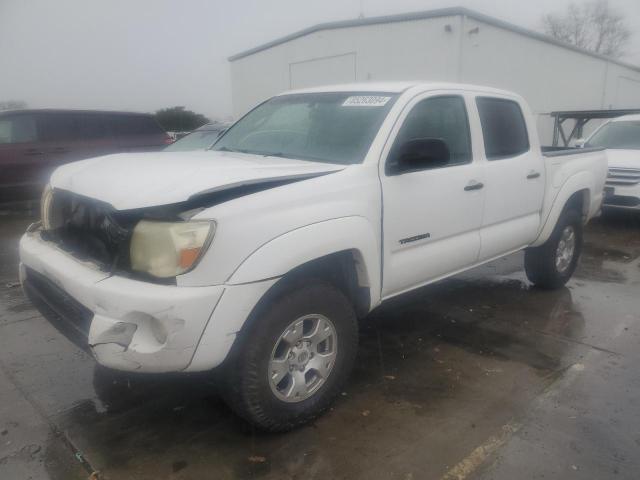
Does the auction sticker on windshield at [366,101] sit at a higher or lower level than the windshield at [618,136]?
higher

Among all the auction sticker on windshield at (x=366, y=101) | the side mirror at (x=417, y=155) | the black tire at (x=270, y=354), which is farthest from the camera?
the auction sticker on windshield at (x=366, y=101)

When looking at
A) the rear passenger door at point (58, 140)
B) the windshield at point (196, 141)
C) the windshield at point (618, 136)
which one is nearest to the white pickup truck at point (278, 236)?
the windshield at point (196, 141)

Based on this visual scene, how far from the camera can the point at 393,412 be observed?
119 inches

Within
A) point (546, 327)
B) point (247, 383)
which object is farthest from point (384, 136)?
point (546, 327)

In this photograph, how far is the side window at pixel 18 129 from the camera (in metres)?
9.05

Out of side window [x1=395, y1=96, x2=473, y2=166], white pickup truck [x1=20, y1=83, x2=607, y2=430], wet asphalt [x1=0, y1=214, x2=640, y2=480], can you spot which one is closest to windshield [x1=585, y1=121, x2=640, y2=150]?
wet asphalt [x1=0, y1=214, x2=640, y2=480]

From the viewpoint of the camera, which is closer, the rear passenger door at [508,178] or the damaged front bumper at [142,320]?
the damaged front bumper at [142,320]

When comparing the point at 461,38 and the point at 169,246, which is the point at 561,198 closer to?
the point at 169,246

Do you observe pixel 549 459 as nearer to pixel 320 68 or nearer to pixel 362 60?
pixel 362 60

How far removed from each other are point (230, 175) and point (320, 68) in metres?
14.1

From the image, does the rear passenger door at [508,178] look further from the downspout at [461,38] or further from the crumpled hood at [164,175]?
the downspout at [461,38]

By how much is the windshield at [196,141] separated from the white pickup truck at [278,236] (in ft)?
14.6

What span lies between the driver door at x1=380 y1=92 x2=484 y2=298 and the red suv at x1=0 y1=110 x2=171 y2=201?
299 inches

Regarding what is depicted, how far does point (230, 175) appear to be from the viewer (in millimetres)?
2555
